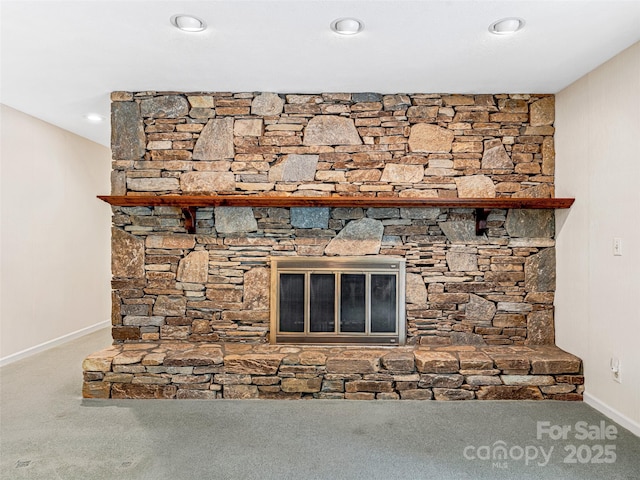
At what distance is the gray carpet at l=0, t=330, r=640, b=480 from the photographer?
197cm

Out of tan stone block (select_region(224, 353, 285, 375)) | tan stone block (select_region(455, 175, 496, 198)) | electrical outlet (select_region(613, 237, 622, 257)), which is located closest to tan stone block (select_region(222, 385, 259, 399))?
tan stone block (select_region(224, 353, 285, 375))

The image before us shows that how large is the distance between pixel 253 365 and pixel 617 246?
252 cm

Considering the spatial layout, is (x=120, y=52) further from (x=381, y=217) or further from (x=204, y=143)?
(x=381, y=217)

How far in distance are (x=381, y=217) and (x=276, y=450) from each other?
1.83 meters

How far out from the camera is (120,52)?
8.29ft

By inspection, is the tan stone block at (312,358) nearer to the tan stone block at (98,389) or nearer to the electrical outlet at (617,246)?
the tan stone block at (98,389)

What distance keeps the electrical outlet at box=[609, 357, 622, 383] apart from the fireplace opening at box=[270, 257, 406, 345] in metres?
1.35

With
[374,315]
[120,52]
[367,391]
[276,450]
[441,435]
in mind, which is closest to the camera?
[276,450]

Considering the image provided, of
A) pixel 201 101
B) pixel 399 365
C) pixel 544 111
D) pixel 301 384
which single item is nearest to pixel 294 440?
pixel 301 384

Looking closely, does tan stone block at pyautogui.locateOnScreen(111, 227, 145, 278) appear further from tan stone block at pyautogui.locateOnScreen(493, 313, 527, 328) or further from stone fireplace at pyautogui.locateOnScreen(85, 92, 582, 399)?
tan stone block at pyautogui.locateOnScreen(493, 313, 527, 328)

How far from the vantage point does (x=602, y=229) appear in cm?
265

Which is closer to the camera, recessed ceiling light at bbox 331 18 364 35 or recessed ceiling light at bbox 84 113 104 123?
recessed ceiling light at bbox 331 18 364 35

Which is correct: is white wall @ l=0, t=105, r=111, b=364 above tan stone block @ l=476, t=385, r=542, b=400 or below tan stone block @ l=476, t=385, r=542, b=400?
above

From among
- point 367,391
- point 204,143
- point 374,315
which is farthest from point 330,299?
point 204,143
